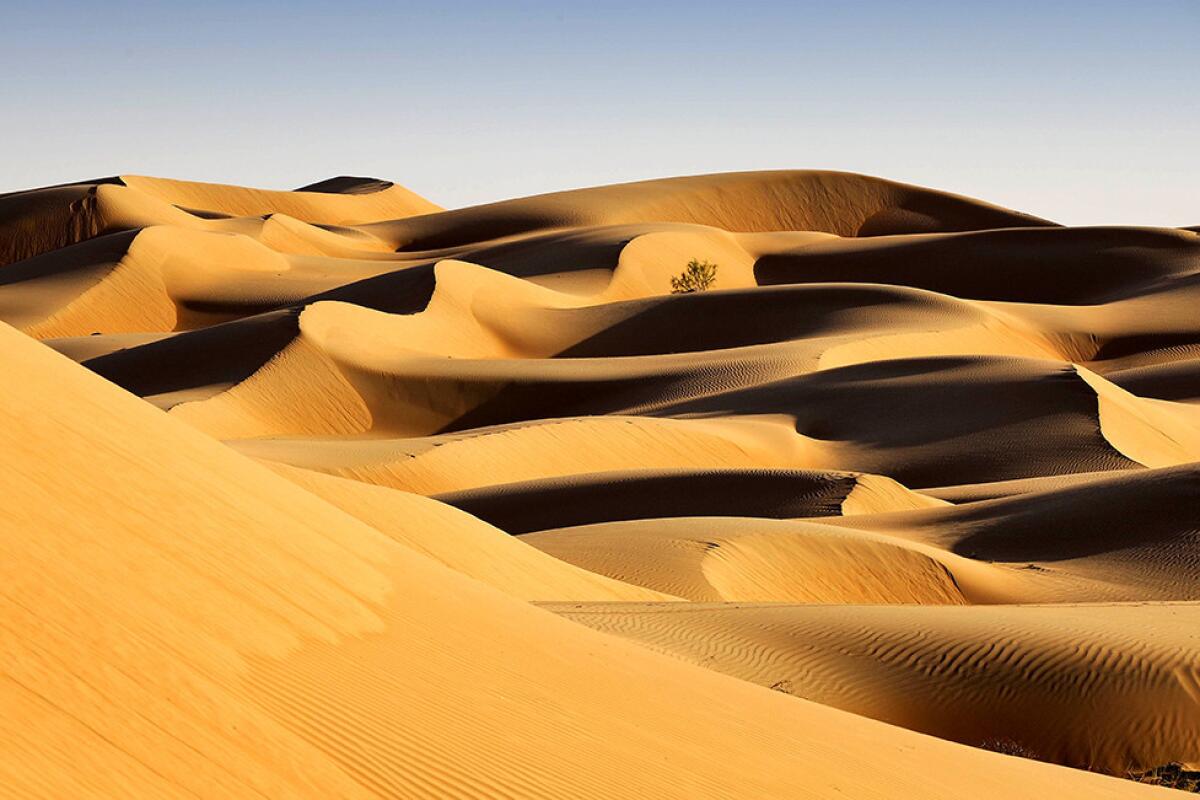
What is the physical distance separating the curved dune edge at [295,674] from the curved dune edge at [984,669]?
263 centimetres

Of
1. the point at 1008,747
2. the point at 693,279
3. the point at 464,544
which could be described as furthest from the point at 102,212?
the point at 1008,747

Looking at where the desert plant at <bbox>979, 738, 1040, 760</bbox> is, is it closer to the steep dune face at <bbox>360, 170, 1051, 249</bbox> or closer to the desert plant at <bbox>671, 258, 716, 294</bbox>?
the desert plant at <bbox>671, 258, 716, 294</bbox>

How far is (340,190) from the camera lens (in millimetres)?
102750

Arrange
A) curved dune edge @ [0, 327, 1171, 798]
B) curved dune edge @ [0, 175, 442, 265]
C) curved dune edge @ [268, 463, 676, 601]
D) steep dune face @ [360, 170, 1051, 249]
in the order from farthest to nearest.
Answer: steep dune face @ [360, 170, 1051, 249]
curved dune edge @ [0, 175, 442, 265]
curved dune edge @ [268, 463, 676, 601]
curved dune edge @ [0, 327, 1171, 798]

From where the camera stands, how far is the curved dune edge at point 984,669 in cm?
1175

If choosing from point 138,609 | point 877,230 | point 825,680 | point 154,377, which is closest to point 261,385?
point 154,377

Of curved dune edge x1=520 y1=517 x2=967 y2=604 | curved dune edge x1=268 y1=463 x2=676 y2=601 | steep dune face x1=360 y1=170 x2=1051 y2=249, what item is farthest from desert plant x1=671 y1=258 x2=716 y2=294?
curved dune edge x1=268 y1=463 x2=676 y2=601

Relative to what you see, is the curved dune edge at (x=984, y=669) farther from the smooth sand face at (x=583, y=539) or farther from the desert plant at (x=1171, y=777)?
the desert plant at (x=1171, y=777)

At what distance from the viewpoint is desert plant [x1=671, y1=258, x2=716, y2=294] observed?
5862 cm

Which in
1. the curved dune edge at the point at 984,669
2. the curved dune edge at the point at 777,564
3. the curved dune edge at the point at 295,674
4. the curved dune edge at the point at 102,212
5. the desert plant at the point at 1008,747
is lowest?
the curved dune edge at the point at 102,212

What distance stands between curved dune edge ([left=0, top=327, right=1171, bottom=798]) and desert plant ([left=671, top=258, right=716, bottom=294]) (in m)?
49.4

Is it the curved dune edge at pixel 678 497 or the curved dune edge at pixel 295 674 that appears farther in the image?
the curved dune edge at pixel 678 497

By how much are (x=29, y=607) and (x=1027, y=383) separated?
90.4ft

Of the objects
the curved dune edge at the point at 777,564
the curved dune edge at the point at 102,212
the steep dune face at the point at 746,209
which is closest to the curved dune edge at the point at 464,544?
the curved dune edge at the point at 777,564
